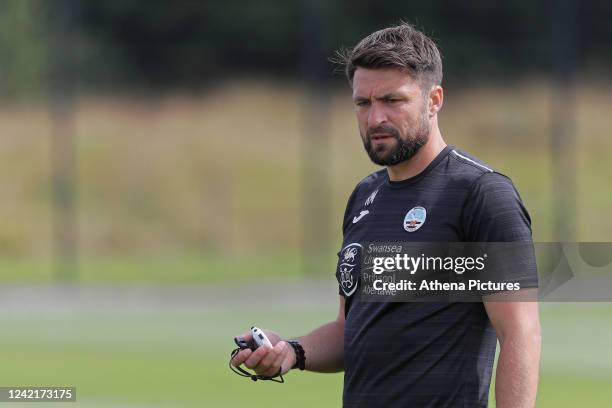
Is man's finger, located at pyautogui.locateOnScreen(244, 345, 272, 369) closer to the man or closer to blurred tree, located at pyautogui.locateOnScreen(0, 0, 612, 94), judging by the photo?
the man

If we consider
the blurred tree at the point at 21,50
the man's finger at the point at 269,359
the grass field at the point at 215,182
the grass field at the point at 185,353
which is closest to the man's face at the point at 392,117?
the man's finger at the point at 269,359

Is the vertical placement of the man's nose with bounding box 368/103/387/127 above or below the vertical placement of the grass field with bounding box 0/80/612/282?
below

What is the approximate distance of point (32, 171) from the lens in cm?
3000

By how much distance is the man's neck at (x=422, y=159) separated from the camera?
174 inches

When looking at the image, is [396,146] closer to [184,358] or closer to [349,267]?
[349,267]

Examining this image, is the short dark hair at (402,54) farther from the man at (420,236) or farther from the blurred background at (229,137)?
the blurred background at (229,137)

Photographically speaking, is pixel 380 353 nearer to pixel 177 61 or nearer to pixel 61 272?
pixel 61 272

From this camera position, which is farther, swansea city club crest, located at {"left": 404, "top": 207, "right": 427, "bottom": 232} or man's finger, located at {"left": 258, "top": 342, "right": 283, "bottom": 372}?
man's finger, located at {"left": 258, "top": 342, "right": 283, "bottom": 372}

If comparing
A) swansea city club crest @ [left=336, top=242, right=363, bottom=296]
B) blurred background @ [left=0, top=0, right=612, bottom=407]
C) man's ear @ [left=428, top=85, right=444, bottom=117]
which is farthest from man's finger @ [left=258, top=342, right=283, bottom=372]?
blurred background @ [left=0, top=0, right=612, bottom=407]

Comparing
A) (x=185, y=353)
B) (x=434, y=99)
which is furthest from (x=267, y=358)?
(x=185, y=353)

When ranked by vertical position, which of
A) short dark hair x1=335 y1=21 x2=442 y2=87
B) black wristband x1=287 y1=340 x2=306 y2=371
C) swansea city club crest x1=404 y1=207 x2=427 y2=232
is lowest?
black wristband x1=287 y1=340 x2=306 y2=371

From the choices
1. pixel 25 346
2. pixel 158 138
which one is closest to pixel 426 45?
pixel 25 346

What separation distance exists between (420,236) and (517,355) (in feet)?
1.66

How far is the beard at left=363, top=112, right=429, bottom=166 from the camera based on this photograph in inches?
172
